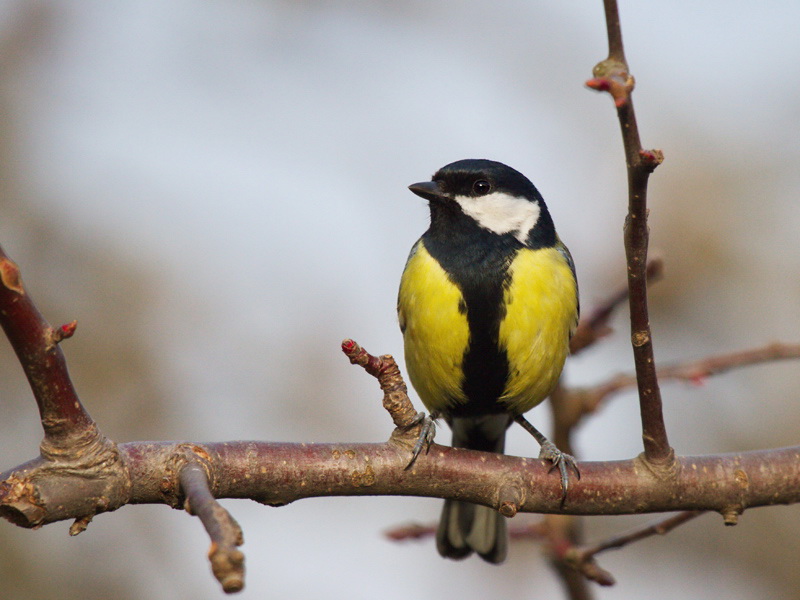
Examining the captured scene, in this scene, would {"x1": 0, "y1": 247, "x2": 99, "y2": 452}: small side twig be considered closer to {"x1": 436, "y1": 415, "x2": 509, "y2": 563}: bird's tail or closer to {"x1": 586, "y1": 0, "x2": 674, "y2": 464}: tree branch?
{"x1": 586, "y1": 0, "x2": 674, "y2": 464}: tree branch

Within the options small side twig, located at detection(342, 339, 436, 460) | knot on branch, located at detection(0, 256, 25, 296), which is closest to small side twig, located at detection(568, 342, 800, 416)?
small side twig, located at detection(342, 339, 436, 460)

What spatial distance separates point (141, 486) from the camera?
7.55ft

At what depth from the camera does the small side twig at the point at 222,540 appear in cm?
142

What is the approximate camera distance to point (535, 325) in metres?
3.47

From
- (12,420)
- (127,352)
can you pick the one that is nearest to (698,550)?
(127,352)

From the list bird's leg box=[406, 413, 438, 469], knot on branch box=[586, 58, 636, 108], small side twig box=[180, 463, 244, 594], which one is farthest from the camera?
bird's leg box=[406, 413, 438, 469]

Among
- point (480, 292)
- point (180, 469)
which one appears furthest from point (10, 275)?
point (480, 292)

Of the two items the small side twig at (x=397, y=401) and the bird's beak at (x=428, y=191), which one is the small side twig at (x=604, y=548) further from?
the bird's beak at (x=428, y=191)

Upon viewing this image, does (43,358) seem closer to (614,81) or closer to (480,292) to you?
(614,81)

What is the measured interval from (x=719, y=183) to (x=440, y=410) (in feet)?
13.8

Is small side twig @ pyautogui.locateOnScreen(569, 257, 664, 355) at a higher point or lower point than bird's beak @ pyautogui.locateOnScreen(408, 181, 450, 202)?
lower

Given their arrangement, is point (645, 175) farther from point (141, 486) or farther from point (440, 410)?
point (440, 410)

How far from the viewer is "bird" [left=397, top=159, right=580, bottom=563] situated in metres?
3.46

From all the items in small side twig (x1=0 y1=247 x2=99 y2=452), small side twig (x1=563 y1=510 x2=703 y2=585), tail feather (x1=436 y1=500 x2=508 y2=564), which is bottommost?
tail feather (x1=436 y1=500 x2=508 y2=564)
